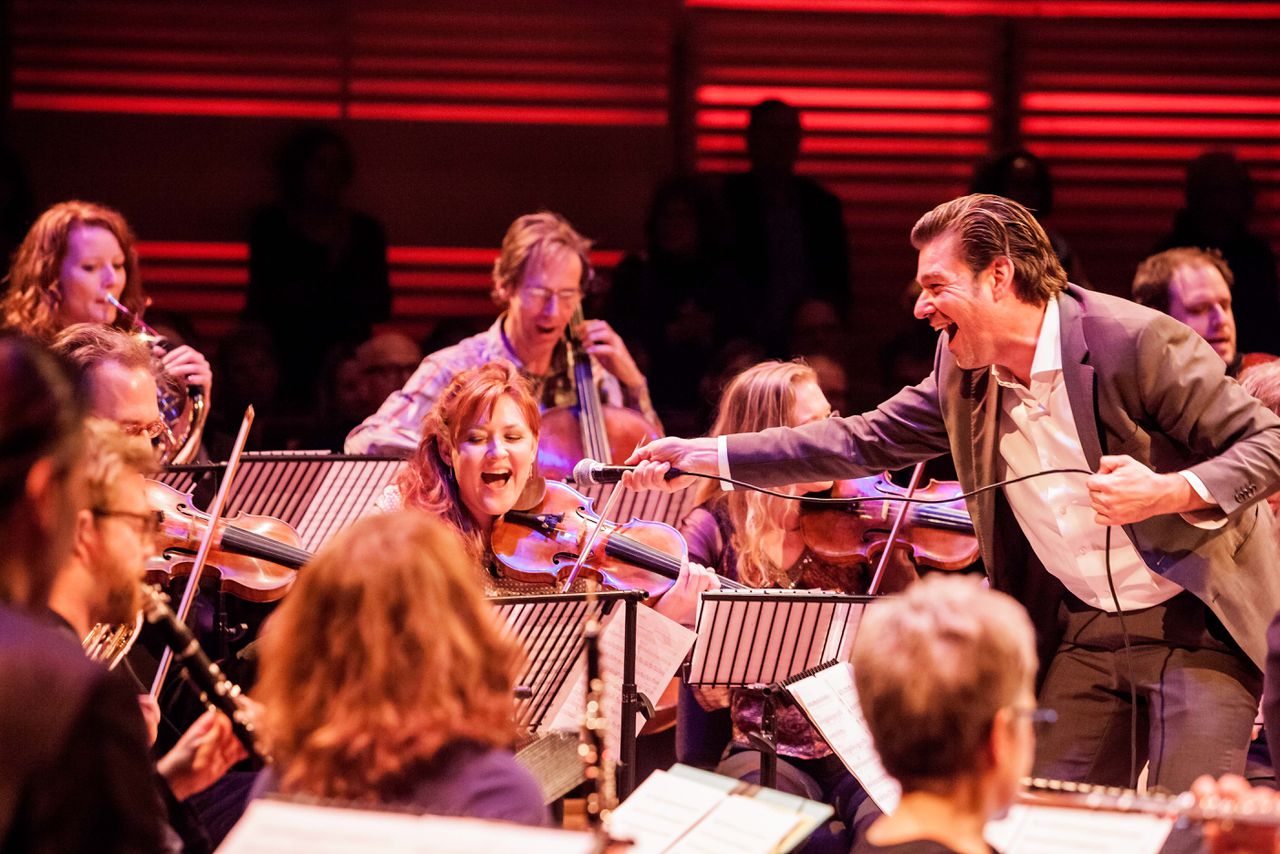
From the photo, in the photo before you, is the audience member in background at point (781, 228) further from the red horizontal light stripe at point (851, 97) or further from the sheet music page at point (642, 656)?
the sheet music page at point (642, 656)

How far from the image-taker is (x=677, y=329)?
5.63m

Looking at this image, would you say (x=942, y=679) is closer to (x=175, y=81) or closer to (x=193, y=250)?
(x=193, y=250)

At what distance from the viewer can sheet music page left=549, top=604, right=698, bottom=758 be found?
318cm

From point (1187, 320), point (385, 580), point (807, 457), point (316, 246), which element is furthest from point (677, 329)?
point (385, 580)

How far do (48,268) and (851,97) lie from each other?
11.9 feet

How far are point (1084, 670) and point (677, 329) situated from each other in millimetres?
2674

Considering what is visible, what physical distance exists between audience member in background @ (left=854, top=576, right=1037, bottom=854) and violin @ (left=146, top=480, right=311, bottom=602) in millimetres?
2086

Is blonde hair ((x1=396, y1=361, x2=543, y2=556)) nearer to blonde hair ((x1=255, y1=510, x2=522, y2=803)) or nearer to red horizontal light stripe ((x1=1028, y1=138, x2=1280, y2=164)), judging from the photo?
blonde hair ((x1=255, y1=510, x2=522, y2=803))

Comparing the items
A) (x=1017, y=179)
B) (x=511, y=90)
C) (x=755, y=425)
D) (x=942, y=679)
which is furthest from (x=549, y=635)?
(x=511, y=90)

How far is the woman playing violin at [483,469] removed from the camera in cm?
361

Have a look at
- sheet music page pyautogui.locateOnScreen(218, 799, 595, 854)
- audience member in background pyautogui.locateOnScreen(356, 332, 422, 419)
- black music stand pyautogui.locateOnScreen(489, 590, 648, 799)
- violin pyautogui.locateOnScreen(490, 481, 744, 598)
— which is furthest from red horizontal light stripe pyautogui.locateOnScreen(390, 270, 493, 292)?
sheet music page pyautogui.locateOnScreen(218, 799, 595, 854)

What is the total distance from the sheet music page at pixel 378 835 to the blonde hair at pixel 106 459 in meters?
0.54

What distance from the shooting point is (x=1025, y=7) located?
6820 millimetres

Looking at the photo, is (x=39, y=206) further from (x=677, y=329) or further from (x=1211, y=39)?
(x=1211, y=39)
